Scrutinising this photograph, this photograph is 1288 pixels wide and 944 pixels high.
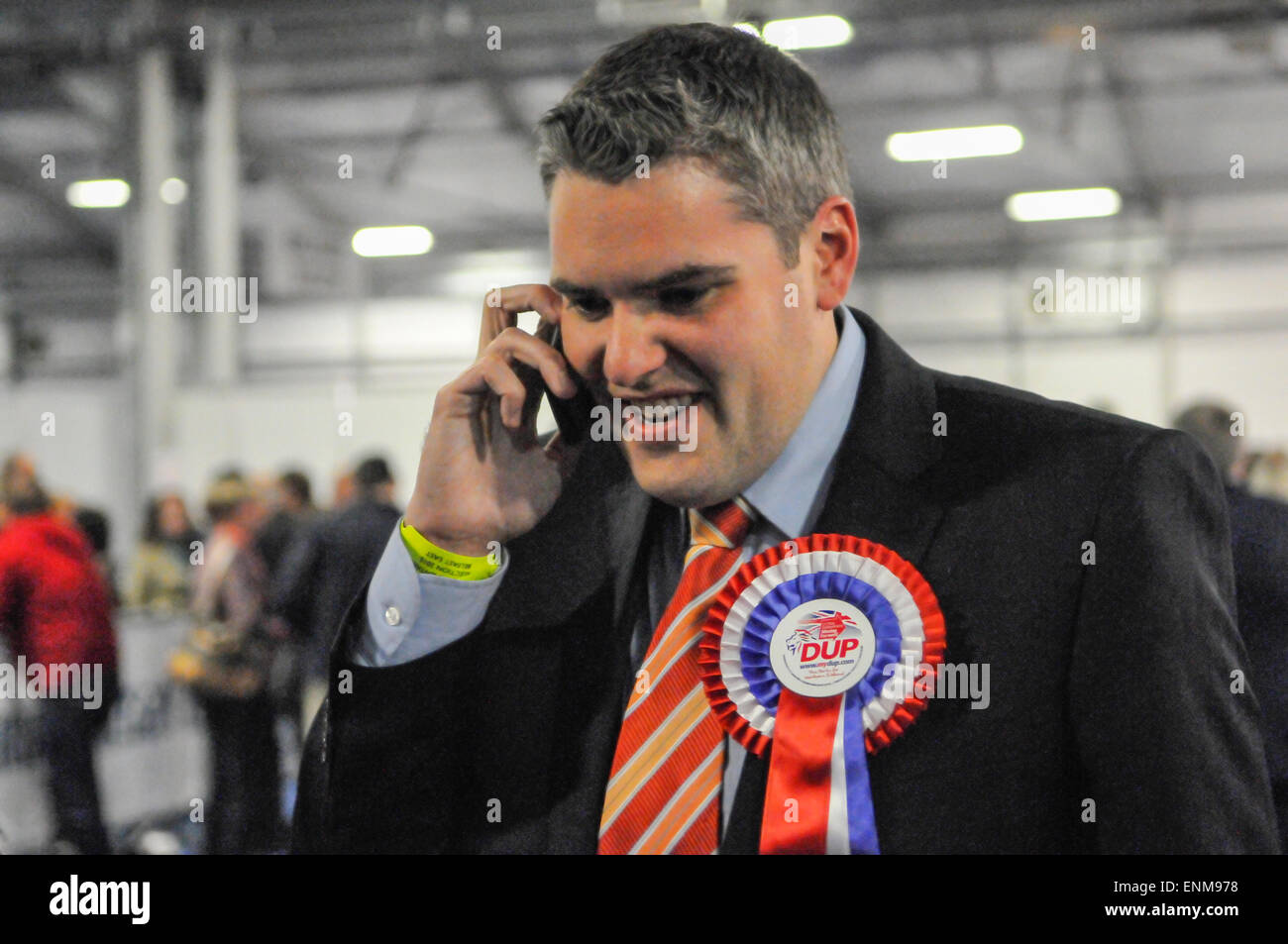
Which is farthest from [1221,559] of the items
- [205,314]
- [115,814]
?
[205,314]

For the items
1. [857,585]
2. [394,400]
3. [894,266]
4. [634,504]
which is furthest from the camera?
[894,266]

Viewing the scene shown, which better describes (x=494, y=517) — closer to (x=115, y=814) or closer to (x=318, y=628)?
(x=318, y=628)

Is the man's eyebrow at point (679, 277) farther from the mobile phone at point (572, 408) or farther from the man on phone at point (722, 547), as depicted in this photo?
the mobile phone at point (572, 408)

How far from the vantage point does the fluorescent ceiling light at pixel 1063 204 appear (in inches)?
236

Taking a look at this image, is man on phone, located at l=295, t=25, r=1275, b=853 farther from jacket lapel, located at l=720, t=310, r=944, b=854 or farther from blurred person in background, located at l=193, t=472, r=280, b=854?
blurred person in background, located at l=193, t=472, r=280, b=854

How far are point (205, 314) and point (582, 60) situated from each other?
270cm

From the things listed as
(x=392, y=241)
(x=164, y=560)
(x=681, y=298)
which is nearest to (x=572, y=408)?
(x=681, y=298)

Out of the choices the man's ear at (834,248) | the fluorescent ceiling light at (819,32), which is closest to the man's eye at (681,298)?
the man's ear at (834,248)

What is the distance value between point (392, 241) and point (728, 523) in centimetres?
611

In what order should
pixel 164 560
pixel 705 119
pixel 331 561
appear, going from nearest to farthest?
pixel 705 119 → pixel 331 561 → pixel 164 560

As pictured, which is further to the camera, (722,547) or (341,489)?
(341,489)

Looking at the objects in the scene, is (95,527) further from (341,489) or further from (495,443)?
(495,443)

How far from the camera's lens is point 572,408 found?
100 cm
